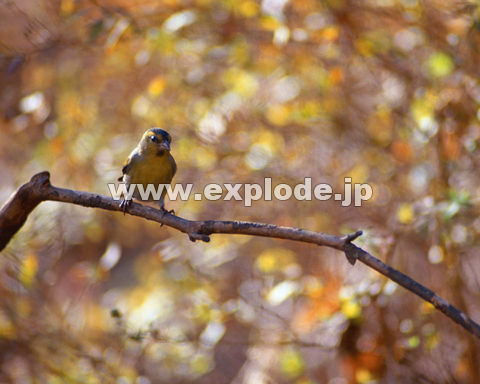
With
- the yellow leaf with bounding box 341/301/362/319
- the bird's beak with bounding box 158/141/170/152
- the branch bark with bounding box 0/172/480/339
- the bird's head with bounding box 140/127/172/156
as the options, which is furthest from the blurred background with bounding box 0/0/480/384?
the branch bark with bounding box 0/172/480/339

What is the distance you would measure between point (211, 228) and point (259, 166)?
180 centimetres

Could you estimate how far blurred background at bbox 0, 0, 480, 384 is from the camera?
135 inches

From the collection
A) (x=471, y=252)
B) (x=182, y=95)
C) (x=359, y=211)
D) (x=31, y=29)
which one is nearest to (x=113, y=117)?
(x=182, y=95)

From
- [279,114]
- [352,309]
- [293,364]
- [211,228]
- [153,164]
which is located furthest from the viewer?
[279,114]

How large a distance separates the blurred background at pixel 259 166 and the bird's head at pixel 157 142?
20.7 inches

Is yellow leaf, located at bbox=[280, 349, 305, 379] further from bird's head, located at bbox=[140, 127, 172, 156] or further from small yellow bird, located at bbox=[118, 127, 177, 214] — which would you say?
bird's head, located at bbox=[140, 127, 172, 156]

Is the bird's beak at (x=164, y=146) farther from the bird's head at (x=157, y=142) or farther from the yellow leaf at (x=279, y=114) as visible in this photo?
the yellow leaf at (x=279, y=114)

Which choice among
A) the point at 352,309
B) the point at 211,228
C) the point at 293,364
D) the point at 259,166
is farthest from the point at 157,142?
the point at 293,364

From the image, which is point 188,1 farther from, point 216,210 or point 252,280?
point 252,280

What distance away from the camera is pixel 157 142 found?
10.8 ft

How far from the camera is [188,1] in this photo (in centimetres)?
387

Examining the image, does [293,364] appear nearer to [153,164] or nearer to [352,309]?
[352,309]

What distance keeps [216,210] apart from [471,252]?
6.24 ft

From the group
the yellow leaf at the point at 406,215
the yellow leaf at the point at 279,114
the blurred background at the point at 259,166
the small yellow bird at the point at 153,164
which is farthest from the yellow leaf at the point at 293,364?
the yellow leaf at the point at 279,114
